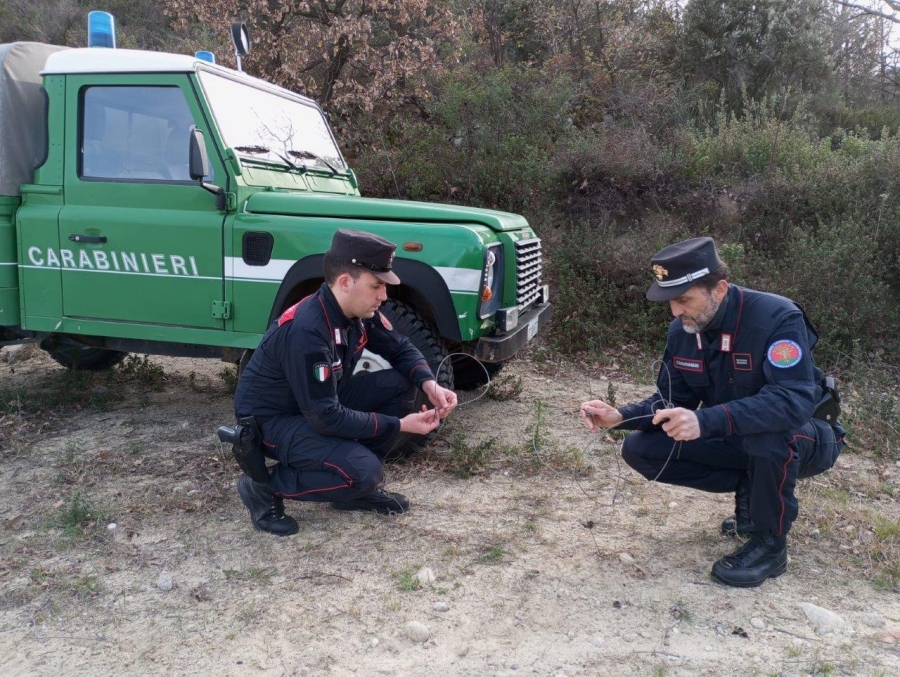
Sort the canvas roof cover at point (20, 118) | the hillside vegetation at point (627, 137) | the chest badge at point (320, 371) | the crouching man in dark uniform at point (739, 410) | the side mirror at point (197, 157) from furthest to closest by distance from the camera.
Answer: the hillside vegetation at point (627, 137)
the canvas roof cover at point (20, 118)
the side mirror at point (197, 157)
the chest badge at point (320, 371)
the crouching man in dark uniform at point (739, 410)

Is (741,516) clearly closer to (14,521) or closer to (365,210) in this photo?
(365,210)

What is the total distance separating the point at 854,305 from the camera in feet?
22.0

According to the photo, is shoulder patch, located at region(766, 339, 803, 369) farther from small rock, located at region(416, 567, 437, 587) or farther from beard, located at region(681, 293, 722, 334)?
small rock, located at region(416, 567, 437, 587)

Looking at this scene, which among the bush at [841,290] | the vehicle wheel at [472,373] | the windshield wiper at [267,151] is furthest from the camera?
the bush at [841,290]

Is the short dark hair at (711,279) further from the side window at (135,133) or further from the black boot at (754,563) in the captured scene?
the side window at (135,133)

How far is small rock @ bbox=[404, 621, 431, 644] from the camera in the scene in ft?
8.55

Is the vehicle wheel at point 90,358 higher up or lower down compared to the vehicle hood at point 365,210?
lower down

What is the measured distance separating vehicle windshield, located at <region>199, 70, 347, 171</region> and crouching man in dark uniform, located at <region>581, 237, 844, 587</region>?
8.80 ft

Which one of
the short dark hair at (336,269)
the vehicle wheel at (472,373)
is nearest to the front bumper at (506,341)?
the vehicle wheel at (472,373)

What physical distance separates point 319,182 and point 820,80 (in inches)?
422

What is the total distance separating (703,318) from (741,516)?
0.95 metres

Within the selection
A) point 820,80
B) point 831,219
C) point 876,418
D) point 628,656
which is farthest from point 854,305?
point 820,80

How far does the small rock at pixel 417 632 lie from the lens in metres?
2.61

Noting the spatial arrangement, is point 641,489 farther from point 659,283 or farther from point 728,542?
point 659,283
